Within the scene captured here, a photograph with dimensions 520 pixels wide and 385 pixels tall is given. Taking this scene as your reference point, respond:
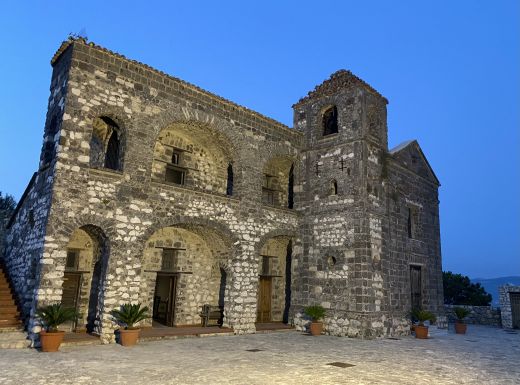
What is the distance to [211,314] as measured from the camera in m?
13.3

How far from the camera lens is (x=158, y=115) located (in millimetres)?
11984

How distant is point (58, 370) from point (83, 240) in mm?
5559

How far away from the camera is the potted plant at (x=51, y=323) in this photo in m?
8.61

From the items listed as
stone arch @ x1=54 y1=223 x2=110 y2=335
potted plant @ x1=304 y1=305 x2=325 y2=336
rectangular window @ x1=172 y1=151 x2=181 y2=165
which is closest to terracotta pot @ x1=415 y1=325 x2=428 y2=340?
potted plant @ x1=304 y1=305 x2=325 y2=336

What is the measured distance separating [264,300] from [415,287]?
6459 millimetres

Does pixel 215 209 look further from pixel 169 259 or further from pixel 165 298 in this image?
pixel 165 298

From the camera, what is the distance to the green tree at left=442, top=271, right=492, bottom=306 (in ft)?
96.0

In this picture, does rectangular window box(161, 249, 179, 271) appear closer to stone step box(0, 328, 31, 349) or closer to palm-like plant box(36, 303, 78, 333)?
palm-like plant box(36, 303, 78, 333)

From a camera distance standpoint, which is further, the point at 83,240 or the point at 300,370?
the point at 83,240

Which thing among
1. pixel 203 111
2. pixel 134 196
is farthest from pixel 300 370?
pixel 203 111

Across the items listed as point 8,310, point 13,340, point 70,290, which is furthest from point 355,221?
point 8,310

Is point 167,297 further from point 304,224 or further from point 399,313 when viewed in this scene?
point 399,313

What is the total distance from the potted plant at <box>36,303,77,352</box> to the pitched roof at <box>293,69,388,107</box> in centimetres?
1234

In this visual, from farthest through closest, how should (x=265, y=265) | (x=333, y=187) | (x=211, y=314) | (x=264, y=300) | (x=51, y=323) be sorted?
(x=265, y=265) < (x=264, y=300) < (x=333, y=187) < (x=211, y=314) < (x=51, y=323)
